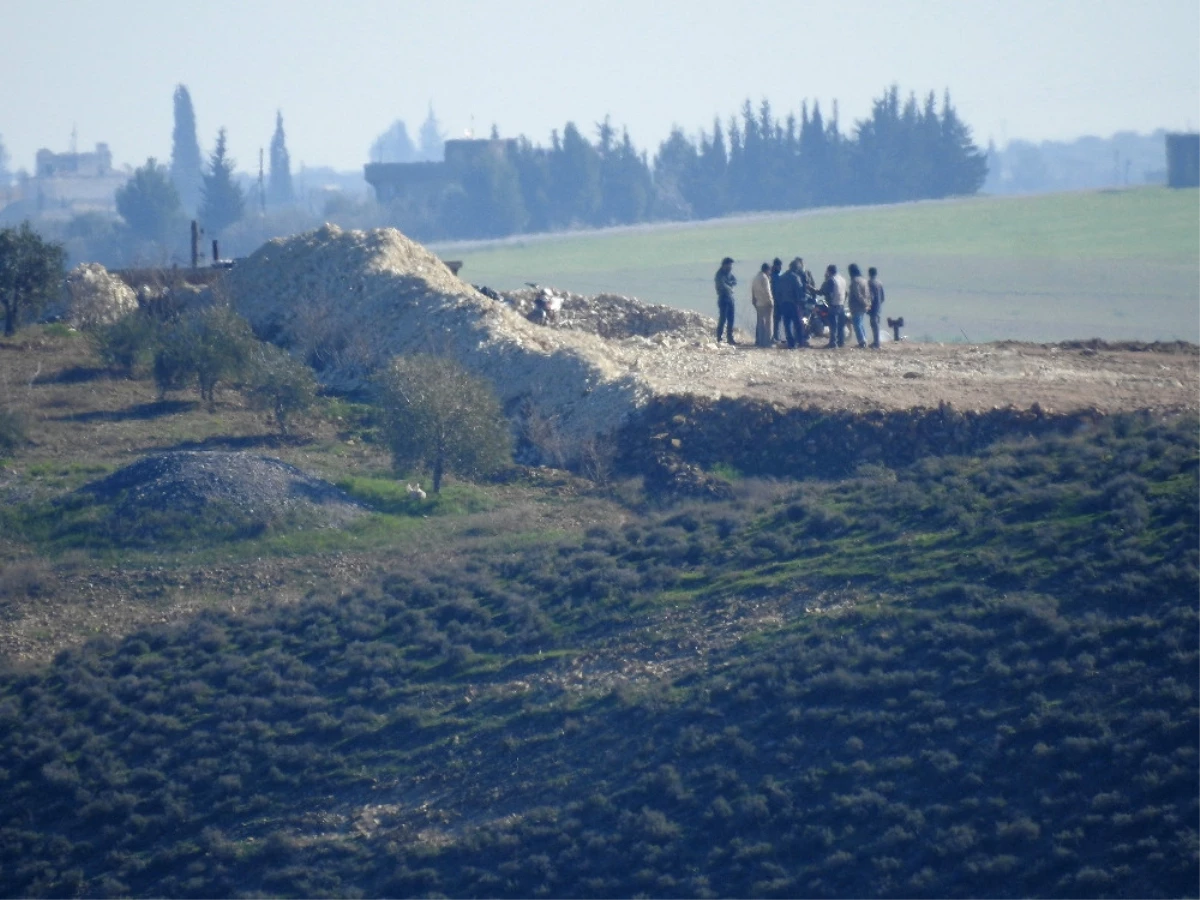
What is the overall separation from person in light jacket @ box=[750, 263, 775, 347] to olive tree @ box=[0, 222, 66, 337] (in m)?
13.7

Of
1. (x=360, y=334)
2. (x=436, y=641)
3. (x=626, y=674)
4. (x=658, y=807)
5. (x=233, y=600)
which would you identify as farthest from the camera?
(x=360, y=334)

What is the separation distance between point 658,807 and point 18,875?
4654 mm

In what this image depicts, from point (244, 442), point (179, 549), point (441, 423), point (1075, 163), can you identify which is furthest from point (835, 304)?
point (1075, 163)

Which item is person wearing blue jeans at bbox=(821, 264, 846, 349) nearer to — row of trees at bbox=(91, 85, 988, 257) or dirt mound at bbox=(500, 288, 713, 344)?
dirt mound at bbox=(500, 288, 713, 344)

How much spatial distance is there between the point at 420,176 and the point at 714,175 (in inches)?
632

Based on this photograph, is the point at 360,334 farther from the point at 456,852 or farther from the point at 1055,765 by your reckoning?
the point at 1055,765

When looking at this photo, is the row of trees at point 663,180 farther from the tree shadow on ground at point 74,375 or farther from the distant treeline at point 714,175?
the tree shadow on ground at point 74,375

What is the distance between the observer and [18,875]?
31.8 feet

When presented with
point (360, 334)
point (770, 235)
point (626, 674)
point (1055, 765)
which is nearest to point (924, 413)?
point (626, 674)

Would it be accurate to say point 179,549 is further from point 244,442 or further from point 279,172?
point 279,172

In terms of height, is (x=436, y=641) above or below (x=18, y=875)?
above

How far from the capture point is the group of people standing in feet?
68.9

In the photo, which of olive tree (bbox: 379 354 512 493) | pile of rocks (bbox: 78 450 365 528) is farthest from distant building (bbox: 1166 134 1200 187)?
pile of rocks (bbox: 78 450 365 528)

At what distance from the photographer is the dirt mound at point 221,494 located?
48.5 feet
